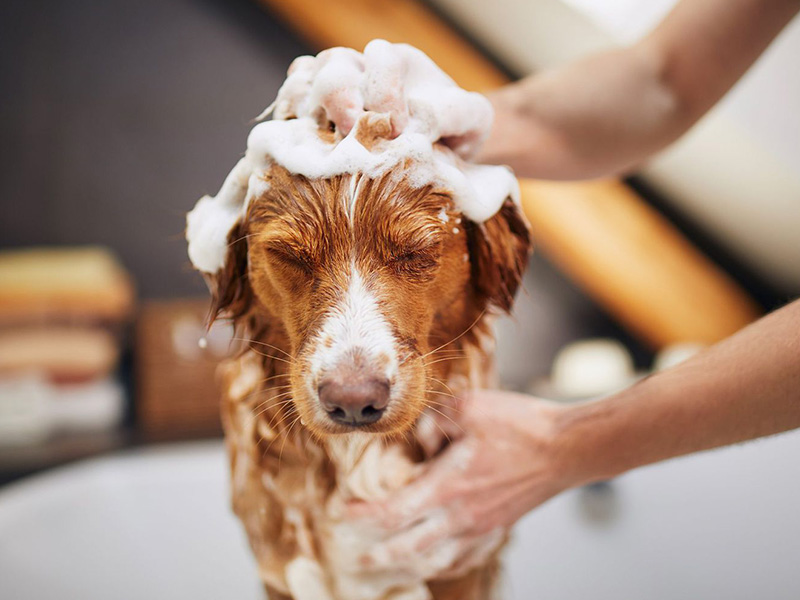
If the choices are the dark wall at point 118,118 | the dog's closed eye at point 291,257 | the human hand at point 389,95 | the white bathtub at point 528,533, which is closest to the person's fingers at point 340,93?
the human hand at point 389,95

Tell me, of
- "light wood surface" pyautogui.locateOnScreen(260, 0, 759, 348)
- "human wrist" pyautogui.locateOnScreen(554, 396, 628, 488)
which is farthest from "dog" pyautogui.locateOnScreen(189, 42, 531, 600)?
"light wood surface" pyautogui.locateOnScreen(260, 0, 759, 348)

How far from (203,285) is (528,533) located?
1.48 meters

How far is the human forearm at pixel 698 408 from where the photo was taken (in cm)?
76

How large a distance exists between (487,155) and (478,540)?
514mm

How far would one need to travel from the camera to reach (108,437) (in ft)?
7.18

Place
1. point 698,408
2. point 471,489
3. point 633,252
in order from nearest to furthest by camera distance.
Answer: point 698,408 < point 471,489 < point 633,252

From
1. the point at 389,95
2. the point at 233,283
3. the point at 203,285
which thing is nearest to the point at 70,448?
the point at 203,285

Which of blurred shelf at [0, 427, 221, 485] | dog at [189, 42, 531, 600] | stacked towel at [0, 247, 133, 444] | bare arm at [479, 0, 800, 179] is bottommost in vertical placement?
dog at [189, 42, 531, 600]

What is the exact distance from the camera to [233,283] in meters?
0.87

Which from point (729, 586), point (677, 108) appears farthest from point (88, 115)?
point (729, 586)

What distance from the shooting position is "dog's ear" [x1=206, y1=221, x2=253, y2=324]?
2.74 feet

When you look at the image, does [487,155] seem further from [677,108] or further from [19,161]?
[19,161]

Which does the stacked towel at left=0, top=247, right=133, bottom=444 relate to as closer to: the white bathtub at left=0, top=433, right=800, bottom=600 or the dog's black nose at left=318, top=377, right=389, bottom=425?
the white bathtub at left=0, top=433, right=800, bottom=600

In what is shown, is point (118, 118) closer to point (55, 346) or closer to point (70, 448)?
point (55, 346)
